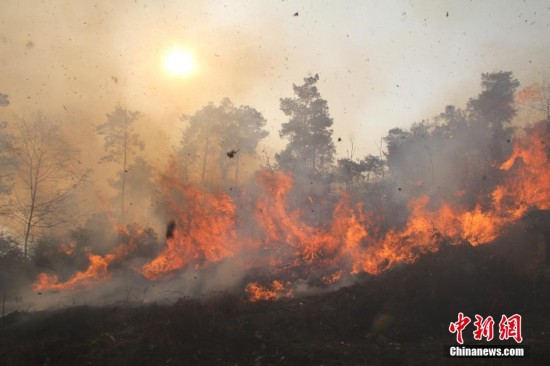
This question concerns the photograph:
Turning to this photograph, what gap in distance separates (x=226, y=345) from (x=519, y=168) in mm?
20817

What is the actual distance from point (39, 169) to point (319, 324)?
2503 cm

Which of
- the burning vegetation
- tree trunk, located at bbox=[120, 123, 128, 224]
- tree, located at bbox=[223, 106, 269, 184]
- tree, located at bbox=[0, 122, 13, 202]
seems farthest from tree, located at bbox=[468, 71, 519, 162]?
tree, located at bbox=[0, 122, 13, 202]

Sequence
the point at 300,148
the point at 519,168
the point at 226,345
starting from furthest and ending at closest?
1. the point at 300,148
2. the point at 519,168
3. the point at 226,345

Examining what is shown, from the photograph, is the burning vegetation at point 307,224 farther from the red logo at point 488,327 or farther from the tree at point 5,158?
the red logo at point 488,327

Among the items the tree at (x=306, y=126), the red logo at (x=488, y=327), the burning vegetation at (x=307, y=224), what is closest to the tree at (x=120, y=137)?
the burning vegetation at (x=307, y=224)

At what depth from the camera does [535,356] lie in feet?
31.2

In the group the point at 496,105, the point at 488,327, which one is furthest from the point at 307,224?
the point at 496,105

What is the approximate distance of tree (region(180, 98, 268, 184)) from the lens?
1559 inches

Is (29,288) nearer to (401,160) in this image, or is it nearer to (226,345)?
(226,345)

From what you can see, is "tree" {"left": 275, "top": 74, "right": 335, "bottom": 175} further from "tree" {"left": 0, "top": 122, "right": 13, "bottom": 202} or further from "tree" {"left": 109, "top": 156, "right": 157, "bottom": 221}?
"tree" {"left": 0, "top": 122, "right": 13, "bottom": 202}

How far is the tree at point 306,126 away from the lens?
1538 inches

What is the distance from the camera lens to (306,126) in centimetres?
3953

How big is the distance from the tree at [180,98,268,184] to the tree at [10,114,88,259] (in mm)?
13909

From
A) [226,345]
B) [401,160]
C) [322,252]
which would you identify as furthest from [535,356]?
[401,160]
